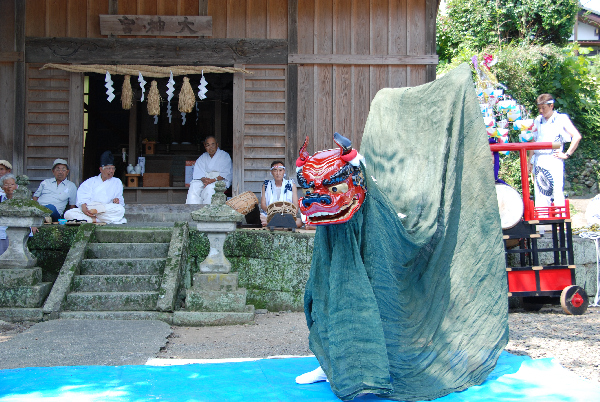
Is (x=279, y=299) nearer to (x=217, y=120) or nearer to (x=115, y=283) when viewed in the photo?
(x=115, y=283)

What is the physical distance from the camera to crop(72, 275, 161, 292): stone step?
6.05 meters

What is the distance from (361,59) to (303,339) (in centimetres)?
505

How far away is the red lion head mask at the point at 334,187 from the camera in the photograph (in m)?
2.85

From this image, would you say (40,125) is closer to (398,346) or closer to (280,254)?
(280,254)

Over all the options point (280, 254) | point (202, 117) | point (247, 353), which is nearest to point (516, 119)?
point (280, 254)

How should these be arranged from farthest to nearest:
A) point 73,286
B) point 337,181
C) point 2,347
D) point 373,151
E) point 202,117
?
point 202,117, point 73,286, point 2,347, point 373,151, point 337,181

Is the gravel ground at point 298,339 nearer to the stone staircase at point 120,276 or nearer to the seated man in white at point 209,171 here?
the stone staircase at point 120,276

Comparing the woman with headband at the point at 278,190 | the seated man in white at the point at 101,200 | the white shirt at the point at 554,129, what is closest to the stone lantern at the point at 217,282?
the woman with headband at the point at 278,190

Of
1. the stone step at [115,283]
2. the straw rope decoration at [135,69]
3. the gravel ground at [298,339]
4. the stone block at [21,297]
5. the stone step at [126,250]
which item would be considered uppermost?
the straw rope decoration at [135,69]

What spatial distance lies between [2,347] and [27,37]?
559 cm

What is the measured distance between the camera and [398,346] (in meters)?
3.05

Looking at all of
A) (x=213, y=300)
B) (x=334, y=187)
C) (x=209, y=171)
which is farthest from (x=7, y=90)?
(x=334, y=187)

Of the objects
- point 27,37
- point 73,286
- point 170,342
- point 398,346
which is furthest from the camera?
point 27,37

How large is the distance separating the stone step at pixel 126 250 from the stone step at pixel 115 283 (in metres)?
0.51
